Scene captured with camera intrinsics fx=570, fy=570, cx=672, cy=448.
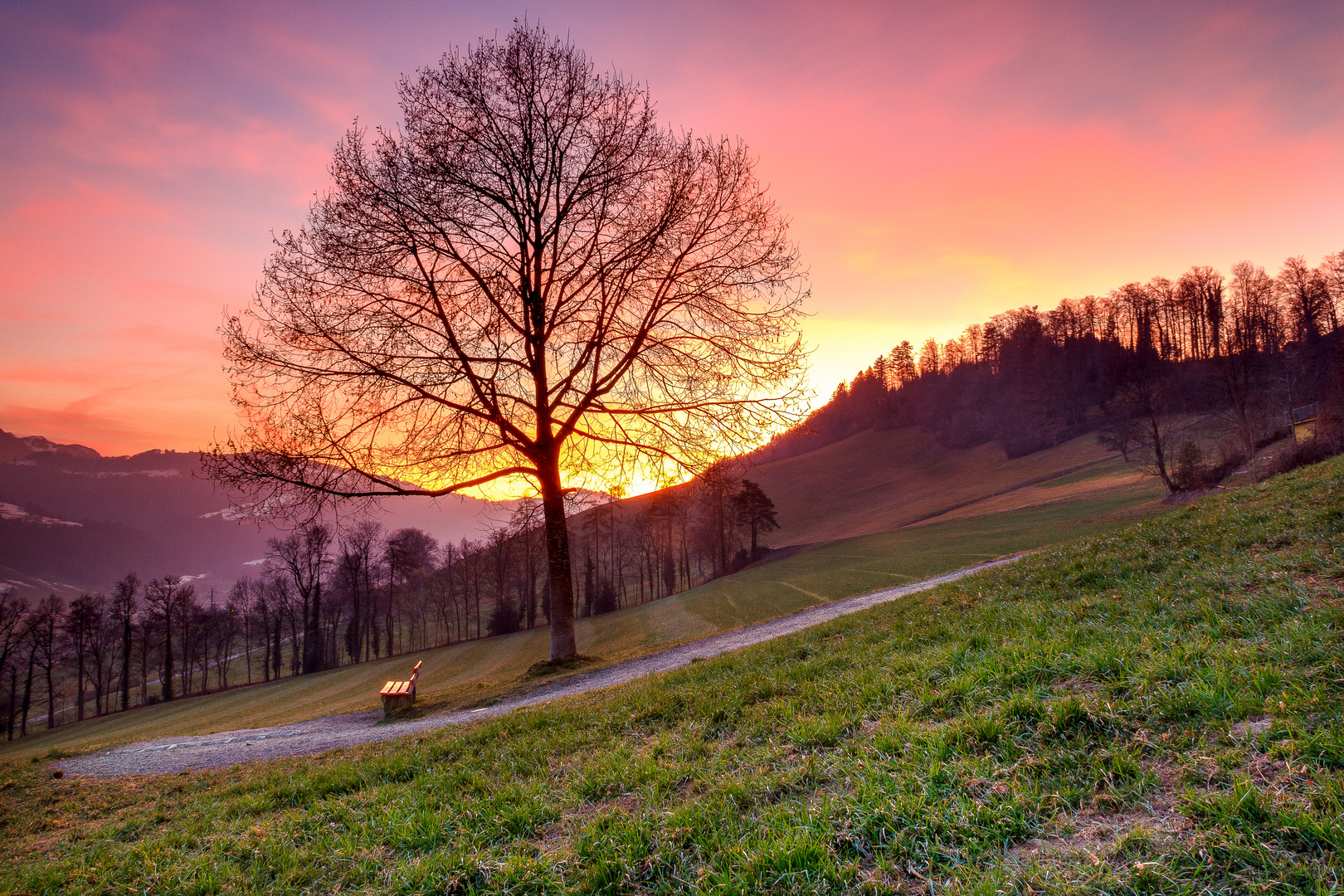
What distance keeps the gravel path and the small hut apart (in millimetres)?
42336

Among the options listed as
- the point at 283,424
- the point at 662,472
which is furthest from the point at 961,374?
the point at 283,424

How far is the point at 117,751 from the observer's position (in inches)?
504

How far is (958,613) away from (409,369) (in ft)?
39.4

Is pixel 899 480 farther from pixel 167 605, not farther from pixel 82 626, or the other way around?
pixel 82 626

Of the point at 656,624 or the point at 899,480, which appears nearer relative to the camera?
the point at 656,624

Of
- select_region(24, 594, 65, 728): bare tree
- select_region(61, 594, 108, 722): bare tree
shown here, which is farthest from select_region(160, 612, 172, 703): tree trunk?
select_region(24, 594, 65, 728): bare tree

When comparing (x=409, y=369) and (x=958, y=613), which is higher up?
(x=409, y=369)

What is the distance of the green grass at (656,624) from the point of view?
29.5m

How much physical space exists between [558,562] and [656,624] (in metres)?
23.3

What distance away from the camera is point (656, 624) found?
1423 inches

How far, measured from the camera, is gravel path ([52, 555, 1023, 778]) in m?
10.1

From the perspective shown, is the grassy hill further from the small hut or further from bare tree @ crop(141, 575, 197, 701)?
bare tree @ crop(141, 575, 197, 701)


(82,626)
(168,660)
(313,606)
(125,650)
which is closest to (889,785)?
(313,606)

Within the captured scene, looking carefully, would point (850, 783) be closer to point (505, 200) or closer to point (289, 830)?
point (289, 830)
